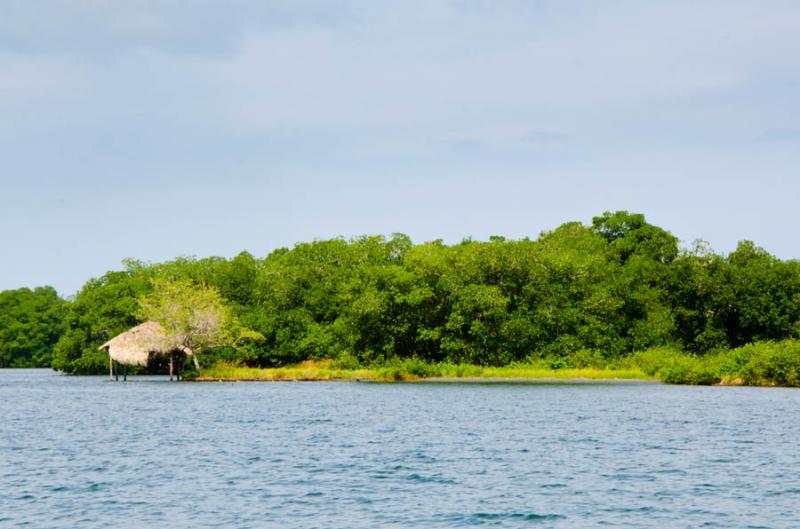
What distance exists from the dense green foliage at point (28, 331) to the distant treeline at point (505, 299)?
3059 inches

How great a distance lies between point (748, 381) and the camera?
76375mm

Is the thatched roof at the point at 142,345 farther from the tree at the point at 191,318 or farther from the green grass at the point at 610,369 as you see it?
the green grass at the point at 610,369

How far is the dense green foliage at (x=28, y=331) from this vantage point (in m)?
187

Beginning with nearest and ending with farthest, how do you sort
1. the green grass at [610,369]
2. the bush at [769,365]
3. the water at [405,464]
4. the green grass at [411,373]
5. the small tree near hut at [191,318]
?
the water at [405,464] < the bush at [769,365] < the green grass at [610,369] < the green grass at [411,373] < the small tree near hut at [191,318]

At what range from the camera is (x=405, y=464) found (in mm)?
32812

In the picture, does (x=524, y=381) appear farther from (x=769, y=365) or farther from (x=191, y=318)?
(x=191, y=318)

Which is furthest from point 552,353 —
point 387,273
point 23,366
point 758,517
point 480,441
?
point 23,366

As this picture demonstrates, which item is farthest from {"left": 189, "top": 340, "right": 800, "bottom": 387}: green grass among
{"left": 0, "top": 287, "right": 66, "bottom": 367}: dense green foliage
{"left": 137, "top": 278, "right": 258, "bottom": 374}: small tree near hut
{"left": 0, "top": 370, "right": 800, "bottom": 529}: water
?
{"left": 0, "top": 287, "right": 66, "bottom": 367}: dense green foliage

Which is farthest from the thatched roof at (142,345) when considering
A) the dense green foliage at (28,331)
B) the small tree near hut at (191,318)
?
the dense green foliage at (28,331)

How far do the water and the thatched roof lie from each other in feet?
92.4

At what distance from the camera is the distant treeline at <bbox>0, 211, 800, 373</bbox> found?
94.1 m

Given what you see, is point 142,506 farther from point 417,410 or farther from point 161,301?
point 161,301

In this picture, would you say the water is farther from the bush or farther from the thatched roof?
the thatched roof

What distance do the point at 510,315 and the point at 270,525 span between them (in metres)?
72.3
